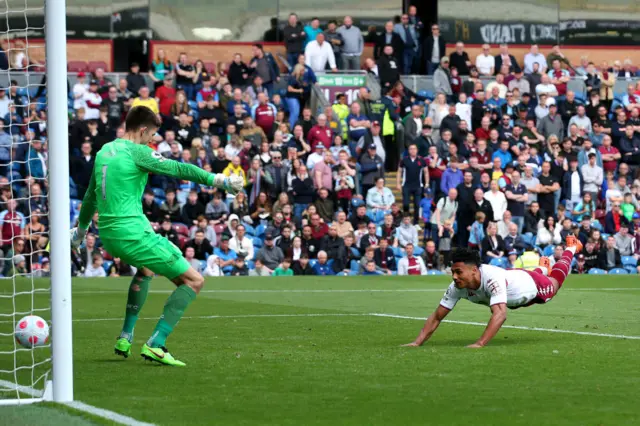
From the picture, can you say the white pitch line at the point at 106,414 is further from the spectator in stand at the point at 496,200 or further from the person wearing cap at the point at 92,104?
the spectator in stand at the point at 496,200

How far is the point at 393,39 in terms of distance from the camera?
33594 mm

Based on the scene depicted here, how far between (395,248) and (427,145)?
3.38m

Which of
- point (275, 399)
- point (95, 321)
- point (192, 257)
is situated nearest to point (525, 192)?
point (192, 257)

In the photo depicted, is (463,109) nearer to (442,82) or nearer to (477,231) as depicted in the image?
(442,82)

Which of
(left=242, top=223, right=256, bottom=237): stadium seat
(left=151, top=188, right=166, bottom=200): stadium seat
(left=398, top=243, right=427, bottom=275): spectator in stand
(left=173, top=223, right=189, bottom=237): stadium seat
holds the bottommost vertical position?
(left=398, top=243, right=427, bottom=275): spectator in stand

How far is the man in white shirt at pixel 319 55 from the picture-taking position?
106 ft

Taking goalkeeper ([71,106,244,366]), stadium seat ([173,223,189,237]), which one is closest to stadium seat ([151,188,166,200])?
stadium seat ([173,223,189,237])

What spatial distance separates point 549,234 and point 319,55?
7949 mm

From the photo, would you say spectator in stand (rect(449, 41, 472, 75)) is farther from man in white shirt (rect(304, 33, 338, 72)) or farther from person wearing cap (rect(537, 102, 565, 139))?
man in white shirt (rect(304, 33, 338, 72))

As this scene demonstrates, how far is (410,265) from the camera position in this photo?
27.4m

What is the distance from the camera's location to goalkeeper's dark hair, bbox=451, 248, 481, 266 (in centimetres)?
1099

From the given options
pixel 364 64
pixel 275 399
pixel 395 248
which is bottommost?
pixel 395 248

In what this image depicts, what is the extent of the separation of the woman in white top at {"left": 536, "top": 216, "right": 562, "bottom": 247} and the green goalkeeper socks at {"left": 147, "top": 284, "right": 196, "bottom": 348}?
19.7 m

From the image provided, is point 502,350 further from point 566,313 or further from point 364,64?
point 364,64
